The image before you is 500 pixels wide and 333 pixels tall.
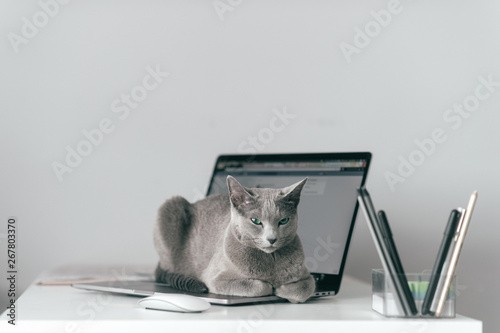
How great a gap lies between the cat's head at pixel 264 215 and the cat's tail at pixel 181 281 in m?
0.13

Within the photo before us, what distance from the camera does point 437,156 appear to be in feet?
5.65

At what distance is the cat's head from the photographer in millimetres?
971

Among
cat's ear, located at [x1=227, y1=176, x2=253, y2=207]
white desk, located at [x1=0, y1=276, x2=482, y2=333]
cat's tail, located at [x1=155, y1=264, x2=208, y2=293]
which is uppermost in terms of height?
cat's ear, located at [x1=227, y1=176, x2=253, y2=207]

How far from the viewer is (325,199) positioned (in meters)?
1.21

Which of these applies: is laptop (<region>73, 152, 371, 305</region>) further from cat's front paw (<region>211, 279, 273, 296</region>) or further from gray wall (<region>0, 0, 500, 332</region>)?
gray wall (<region>0, 0, 500, 332</region>)

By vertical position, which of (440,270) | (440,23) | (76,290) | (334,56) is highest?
(440,23)

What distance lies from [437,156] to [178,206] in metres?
0.87

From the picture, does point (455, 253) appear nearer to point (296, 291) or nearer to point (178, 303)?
point (296, 291)

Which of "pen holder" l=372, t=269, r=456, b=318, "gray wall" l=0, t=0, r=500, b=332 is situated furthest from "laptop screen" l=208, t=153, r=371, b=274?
"gray wall" l=0, t=0, r=500, b=332

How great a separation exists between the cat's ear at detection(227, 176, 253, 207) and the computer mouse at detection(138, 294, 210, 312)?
0.60ft

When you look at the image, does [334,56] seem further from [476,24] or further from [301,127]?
[476,24]

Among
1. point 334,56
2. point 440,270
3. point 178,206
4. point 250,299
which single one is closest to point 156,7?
point 334,56

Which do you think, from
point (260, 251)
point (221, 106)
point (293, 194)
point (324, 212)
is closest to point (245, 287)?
point (260, 251)

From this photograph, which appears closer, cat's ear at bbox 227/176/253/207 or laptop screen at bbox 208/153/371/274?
cat's ear at bbox 227/176/253/207
